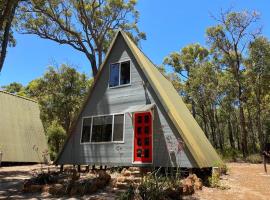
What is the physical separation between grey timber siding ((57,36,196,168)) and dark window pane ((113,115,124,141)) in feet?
0.84

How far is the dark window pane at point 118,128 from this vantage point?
1524cm

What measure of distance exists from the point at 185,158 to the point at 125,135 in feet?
11.3

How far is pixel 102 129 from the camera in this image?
629 inches

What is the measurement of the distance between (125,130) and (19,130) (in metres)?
14.6

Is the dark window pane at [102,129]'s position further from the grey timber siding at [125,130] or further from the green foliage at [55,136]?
the green foliage at [55,136]

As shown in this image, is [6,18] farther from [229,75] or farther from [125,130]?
[229,75]

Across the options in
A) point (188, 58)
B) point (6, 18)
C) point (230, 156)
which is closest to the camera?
point (6, 18)

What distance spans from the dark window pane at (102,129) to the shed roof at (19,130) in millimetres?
10183

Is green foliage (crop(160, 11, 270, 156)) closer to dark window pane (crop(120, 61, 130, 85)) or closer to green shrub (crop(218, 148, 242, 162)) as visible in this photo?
green shrub (crop(218, 148, 242, 162))

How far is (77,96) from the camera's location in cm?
4097

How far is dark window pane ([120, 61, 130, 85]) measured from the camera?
1587 centimetres

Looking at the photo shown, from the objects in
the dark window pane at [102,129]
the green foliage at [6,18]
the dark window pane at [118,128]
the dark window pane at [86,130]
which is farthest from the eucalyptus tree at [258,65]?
the green foliage at [6,18]

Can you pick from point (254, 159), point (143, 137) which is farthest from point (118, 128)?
point (254, 159)

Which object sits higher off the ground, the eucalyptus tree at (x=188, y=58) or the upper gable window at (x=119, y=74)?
the eucalyptus tree at (x=188, y=58)
